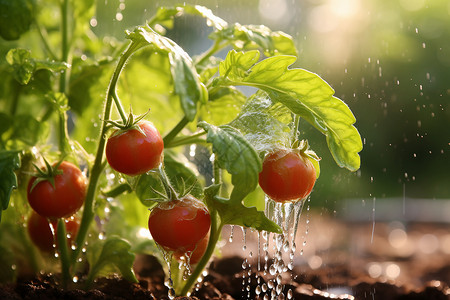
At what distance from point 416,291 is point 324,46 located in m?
1.67

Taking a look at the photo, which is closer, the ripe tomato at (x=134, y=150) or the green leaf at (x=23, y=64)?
the ripe tomato at (x=134, y=150)

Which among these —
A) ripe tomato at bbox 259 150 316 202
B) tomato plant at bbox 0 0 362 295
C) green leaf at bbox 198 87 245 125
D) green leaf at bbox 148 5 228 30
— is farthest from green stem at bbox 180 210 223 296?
green leaf at bbox 148 5 228 30

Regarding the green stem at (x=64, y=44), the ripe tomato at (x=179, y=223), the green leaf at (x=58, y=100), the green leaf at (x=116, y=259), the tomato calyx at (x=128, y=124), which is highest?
the green stem at (x=64, y=44)

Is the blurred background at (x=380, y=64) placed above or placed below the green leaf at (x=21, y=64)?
above

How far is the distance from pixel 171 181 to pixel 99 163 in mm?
133

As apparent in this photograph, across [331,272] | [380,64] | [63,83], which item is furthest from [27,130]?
[380,64]

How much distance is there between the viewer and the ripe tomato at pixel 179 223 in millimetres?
751

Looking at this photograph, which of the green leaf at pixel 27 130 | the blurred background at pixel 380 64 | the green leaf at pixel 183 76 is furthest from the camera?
the blurred background at pixel 380 64

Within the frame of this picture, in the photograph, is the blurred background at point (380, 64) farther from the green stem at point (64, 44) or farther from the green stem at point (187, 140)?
the green stem at point (187, 140)

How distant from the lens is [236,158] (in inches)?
27.0

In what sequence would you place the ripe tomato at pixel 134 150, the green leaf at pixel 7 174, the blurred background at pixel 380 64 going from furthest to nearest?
the blurred background at pixel 380 64, the green leaf at pixel 7 174, the ripe tomato at pixel 134 150

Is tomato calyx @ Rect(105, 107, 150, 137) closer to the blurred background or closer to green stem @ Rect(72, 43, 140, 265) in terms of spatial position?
green stem @ Rect(72, 43, 140, 265)

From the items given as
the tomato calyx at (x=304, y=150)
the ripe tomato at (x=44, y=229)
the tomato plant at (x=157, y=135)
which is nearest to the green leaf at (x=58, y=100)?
the tomato plant at (x=157, y=135)

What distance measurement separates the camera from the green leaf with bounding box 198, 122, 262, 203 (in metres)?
0.68
